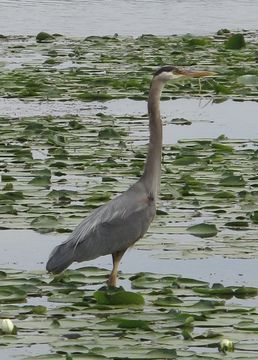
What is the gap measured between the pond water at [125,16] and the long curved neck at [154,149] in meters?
16.8

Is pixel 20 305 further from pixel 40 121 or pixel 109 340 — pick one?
pixel 40 121

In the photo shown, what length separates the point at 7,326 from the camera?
6996 mm

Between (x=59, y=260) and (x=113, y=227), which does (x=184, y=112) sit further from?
(x=59, y=260)

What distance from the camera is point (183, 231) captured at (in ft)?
31.0

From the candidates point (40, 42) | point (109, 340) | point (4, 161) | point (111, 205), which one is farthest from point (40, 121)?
point (40, 42)

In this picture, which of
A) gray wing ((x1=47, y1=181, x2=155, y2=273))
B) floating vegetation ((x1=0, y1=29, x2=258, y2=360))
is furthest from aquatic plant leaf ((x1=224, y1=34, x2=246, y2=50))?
gray wing ((x1=47, y1=181, x2=155, y2=273))

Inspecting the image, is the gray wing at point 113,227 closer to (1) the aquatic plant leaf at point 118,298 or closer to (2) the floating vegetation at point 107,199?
(2) the floating vegetation at point 107,199

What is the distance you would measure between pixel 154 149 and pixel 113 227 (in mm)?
621

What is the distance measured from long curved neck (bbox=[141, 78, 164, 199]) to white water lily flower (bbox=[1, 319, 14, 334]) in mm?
1771

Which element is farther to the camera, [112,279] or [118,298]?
[112,279]

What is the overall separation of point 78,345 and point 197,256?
2.23 m

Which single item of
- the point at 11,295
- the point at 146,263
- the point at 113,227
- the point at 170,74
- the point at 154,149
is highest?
the point at 170,74

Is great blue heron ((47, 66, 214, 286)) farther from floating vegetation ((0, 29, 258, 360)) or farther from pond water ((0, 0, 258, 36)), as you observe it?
pond water ((0, 0, 258, 36))

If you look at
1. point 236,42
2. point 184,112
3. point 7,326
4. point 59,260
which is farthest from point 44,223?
point 236,42
